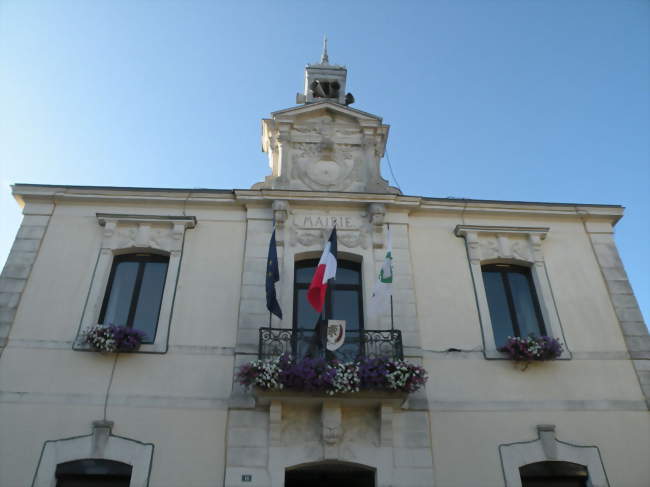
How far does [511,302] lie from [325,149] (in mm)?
4996

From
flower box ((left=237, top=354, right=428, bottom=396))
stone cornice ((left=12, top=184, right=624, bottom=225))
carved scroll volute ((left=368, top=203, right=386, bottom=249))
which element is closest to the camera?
flower box ((left=237, top=354, right=428, bottom=396))

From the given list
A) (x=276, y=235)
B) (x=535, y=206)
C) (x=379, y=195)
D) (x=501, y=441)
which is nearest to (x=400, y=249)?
(x=379, y=195)

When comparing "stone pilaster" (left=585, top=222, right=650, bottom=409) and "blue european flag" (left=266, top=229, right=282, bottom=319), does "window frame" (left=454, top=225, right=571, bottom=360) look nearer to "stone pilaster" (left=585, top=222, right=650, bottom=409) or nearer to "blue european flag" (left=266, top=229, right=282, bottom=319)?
"stone pilaster" (left=585, top=222, right=650, bottom=409)

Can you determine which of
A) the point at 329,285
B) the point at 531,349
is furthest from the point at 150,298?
the point at 531,349

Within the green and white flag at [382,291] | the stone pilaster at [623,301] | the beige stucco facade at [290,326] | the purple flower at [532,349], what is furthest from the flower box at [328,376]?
the stone pilaster at [623,301]

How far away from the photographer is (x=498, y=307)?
32.9ft

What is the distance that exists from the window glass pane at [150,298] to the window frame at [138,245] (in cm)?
23

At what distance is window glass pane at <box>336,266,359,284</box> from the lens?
1015 cm

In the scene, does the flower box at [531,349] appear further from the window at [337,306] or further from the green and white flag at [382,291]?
the window at [337,306]

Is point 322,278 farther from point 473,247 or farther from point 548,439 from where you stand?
point 548,439

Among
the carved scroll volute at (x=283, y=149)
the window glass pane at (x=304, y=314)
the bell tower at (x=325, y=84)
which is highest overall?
the bell tower at (x=325, y=84)

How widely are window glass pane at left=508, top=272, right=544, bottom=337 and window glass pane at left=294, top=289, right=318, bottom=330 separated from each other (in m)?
3.94

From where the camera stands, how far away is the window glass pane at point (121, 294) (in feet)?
30.9

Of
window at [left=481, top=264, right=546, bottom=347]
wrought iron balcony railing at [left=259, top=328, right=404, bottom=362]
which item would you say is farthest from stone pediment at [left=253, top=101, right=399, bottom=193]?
wrought iron balcony railing at [left=259, top=328, right=404, bottom=362]
